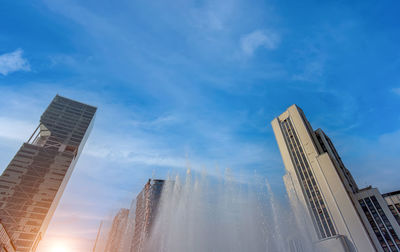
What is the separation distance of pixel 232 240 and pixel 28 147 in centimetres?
12218

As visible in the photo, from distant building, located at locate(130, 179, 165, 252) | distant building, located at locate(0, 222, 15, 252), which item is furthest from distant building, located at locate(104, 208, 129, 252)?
distant building, located at locate(0, 222, 15, 252)

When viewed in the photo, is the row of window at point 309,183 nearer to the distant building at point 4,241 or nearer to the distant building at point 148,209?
the distant building at point 4,241

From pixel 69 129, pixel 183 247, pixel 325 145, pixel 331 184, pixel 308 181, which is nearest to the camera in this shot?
pixel 183 247

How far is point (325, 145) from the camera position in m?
58.8

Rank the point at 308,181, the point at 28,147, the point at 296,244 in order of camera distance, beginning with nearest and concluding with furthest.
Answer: the point at 296,244 → the point at 308,181 → the point at 28,147

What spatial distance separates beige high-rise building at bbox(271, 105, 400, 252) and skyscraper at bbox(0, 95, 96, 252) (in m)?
100

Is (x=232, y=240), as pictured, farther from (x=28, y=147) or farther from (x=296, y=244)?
(x=28, y=147)

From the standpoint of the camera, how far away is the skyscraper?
9075 centimetres

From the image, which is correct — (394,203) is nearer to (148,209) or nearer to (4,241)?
(4,241)

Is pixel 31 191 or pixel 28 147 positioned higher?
pixel 28 147

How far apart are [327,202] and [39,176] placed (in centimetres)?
12416

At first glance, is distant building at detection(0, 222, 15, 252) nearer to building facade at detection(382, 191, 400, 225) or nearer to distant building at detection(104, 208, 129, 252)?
building facade at detection(382, 191, 400, 225)

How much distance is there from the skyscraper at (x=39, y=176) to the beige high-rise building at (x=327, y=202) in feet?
329

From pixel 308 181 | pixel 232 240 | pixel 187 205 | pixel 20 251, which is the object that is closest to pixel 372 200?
pixel 308 181
